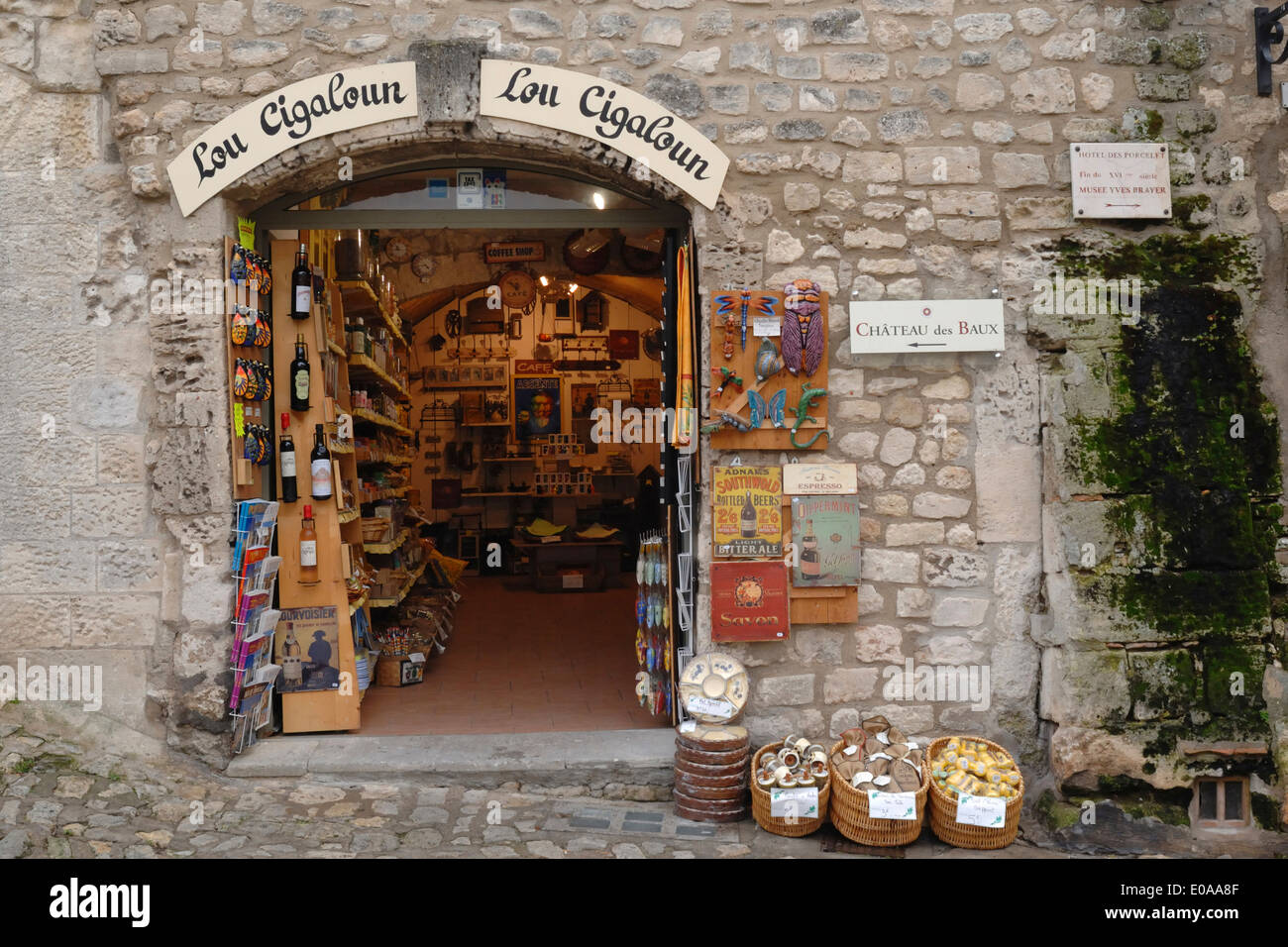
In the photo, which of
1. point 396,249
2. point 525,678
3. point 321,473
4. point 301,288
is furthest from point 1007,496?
point 396,249

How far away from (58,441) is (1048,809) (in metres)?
4.39

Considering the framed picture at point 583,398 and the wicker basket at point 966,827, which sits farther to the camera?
the framed picture at point 583,398

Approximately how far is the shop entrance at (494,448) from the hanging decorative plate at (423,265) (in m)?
0.01

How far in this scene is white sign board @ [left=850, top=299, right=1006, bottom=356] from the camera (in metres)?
4.42

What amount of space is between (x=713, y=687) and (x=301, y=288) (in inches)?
103

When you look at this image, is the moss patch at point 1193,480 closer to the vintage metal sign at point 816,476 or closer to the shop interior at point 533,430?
the vintage metal sign at point 816,476

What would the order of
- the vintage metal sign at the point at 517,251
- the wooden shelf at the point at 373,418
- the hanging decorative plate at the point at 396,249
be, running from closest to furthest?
1. the wooden shelf at the point at 373,418
2. the vintage metal sign at the point at 517,251
3. the hanging decorative plate at the point at 396,249

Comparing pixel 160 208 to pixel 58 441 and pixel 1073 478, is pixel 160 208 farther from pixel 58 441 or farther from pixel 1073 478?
pixel 1073 478

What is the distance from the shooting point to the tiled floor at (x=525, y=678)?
504 centimetres

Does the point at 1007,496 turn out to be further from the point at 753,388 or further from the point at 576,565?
the point at 576,565

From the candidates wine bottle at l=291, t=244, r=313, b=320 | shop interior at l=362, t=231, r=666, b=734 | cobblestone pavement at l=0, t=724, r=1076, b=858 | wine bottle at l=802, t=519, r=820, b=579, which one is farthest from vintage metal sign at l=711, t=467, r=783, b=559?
shop interior at l=362, t=231, r=666, b=734
